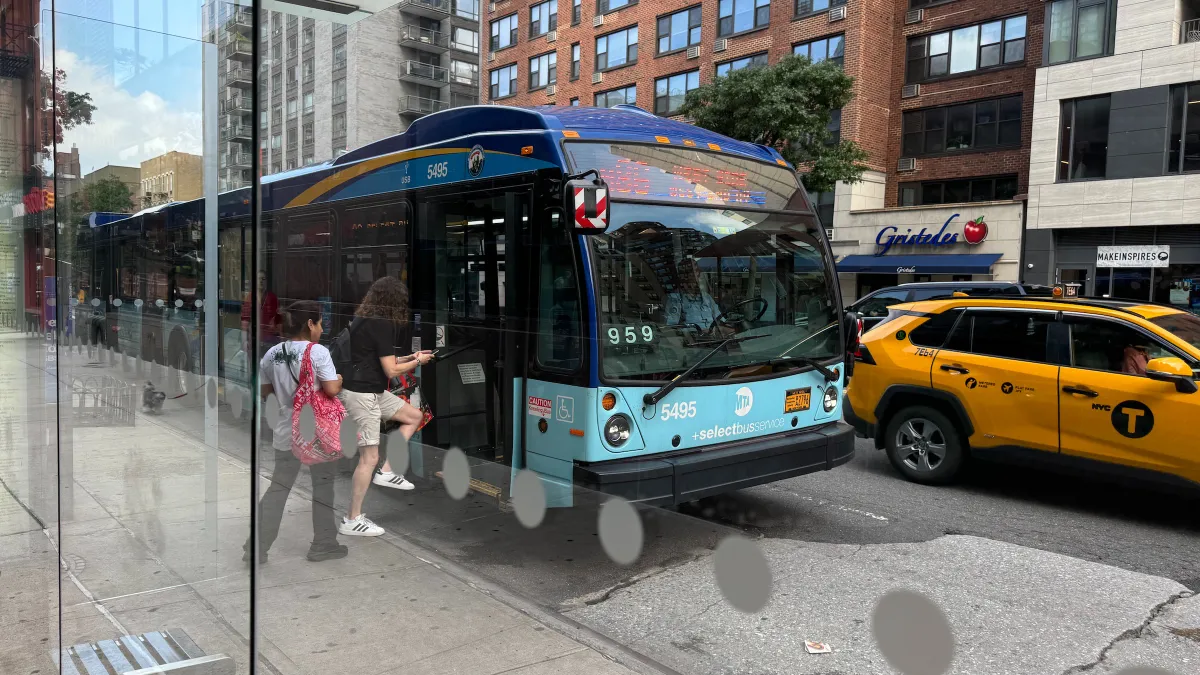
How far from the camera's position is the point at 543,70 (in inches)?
389

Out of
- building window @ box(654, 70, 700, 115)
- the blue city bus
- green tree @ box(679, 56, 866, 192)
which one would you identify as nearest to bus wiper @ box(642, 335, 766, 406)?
the blue city bus

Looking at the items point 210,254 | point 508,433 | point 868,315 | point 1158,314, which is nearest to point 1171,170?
point 868,315

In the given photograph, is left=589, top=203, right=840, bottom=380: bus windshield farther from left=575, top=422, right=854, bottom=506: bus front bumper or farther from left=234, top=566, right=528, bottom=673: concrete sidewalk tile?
left=234, top=566, right=528, bottom=673: concrete sidewalk tile

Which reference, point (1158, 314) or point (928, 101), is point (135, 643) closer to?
point (1158, 314)

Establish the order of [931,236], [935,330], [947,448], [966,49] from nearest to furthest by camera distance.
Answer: [947,448]
[935,330]
[966,49]
[931,236]

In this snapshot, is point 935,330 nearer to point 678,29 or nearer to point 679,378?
point 679,378

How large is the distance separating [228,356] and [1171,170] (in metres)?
23.1

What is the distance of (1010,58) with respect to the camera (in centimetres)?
2319

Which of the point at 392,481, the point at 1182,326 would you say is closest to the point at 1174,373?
the point at 1182,326

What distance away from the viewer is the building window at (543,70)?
30.7 ft

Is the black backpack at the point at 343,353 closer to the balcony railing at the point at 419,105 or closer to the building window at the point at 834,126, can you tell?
the balcony railing at the point at 419,105

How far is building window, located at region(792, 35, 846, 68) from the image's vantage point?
18.6m

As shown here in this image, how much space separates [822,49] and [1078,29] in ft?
25.5

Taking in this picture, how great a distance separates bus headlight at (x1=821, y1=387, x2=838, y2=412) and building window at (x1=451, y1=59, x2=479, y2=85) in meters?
3.25
